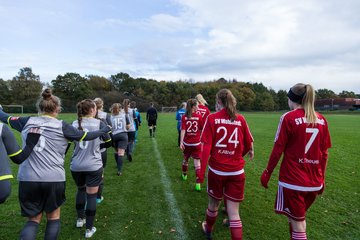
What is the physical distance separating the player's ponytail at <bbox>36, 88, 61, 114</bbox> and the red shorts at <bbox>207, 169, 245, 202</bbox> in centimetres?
218

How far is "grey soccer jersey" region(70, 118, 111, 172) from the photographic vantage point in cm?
443

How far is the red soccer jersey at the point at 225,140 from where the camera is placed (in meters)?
3.81

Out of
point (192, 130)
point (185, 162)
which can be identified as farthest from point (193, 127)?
point (185, 162)

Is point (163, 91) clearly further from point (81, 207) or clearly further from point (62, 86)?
point (81, 207)

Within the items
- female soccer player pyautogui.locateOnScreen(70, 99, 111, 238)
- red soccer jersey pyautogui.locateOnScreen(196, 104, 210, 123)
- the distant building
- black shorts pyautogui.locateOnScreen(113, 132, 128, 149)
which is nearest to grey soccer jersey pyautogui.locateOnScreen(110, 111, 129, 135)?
black shorts pyautogui.locateOnScreen(113, 132, 128, 149)

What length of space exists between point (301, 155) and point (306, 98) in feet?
2.16

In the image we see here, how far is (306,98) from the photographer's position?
10.8 ft

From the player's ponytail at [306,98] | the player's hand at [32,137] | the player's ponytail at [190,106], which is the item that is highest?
the player's ponytail at [306,98]

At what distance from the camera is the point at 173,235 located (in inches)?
179

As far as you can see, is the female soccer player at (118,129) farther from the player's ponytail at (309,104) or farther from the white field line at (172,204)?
the player's ponytail at (309,104)

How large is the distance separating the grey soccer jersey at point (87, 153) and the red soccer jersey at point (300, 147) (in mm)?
2614

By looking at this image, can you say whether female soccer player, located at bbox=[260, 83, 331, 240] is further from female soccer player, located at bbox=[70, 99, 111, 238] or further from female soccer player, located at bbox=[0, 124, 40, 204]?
female soccer player, located at bbox=[0, 124, 40, 204]

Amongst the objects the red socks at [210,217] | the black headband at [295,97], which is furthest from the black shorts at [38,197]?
the black headband at [295,97]

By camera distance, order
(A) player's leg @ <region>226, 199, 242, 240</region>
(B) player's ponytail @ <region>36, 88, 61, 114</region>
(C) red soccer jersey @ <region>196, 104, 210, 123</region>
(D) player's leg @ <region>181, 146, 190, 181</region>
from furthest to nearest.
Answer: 1. (C) red soccer jersey @ <region>196, 104, 210, 123</region>
2. (D) player's leg @ <region>181, 146, 190, 181</region>
3. (A) player's leg @ <region>226, 199, 242, 240</region>
4. (B) player's ponytail @ <region>36, 88, 61, 114</region>
